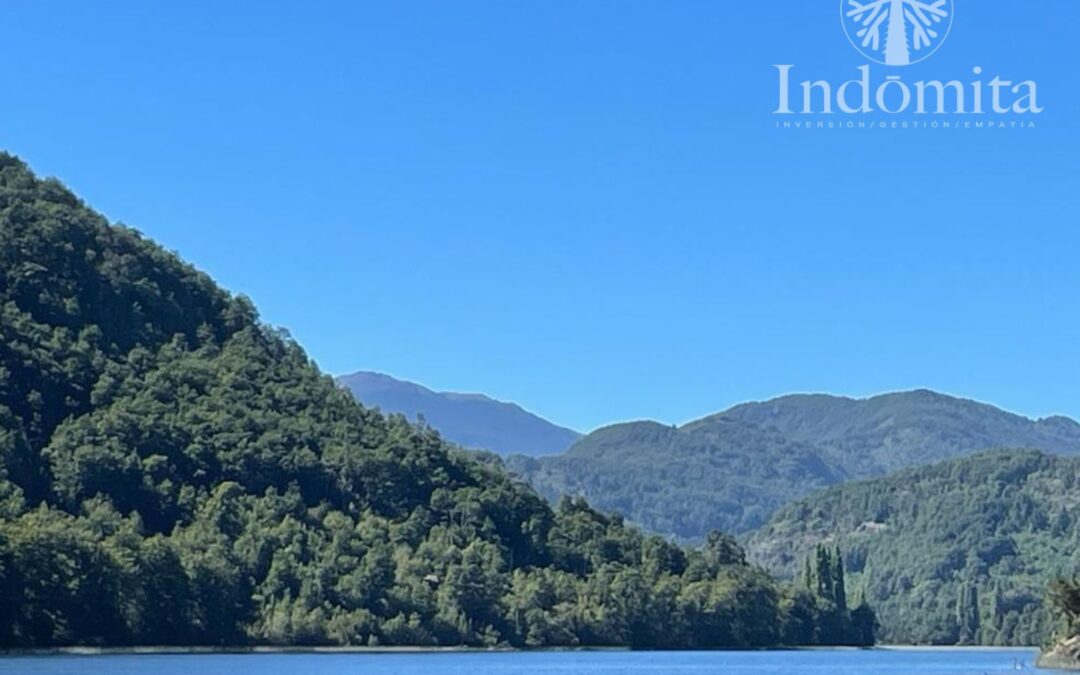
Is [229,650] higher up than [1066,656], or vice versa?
[1066,656]

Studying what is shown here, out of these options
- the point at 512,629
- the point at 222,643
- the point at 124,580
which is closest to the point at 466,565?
the point at 512,629

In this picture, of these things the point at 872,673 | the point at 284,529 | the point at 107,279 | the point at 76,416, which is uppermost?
the point at 107,279

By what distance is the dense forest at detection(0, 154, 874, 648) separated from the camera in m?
144

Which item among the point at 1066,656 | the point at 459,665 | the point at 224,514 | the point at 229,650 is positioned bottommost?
the point at 459,665

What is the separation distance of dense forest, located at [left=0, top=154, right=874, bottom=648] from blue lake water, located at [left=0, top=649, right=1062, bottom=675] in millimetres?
5772

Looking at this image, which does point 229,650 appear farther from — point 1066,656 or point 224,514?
point 1066,656

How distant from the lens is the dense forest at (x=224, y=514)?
14350cm

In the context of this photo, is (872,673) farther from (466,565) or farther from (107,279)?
(107,279)

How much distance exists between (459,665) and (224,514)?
40370 mm

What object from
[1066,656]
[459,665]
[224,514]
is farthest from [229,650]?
[1066,656]

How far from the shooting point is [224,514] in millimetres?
165875

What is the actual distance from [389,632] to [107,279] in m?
54.3

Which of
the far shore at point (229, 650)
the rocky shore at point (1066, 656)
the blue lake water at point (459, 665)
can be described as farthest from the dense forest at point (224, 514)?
the rocky shore at point (1066, 656)

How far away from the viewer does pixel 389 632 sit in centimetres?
16525
